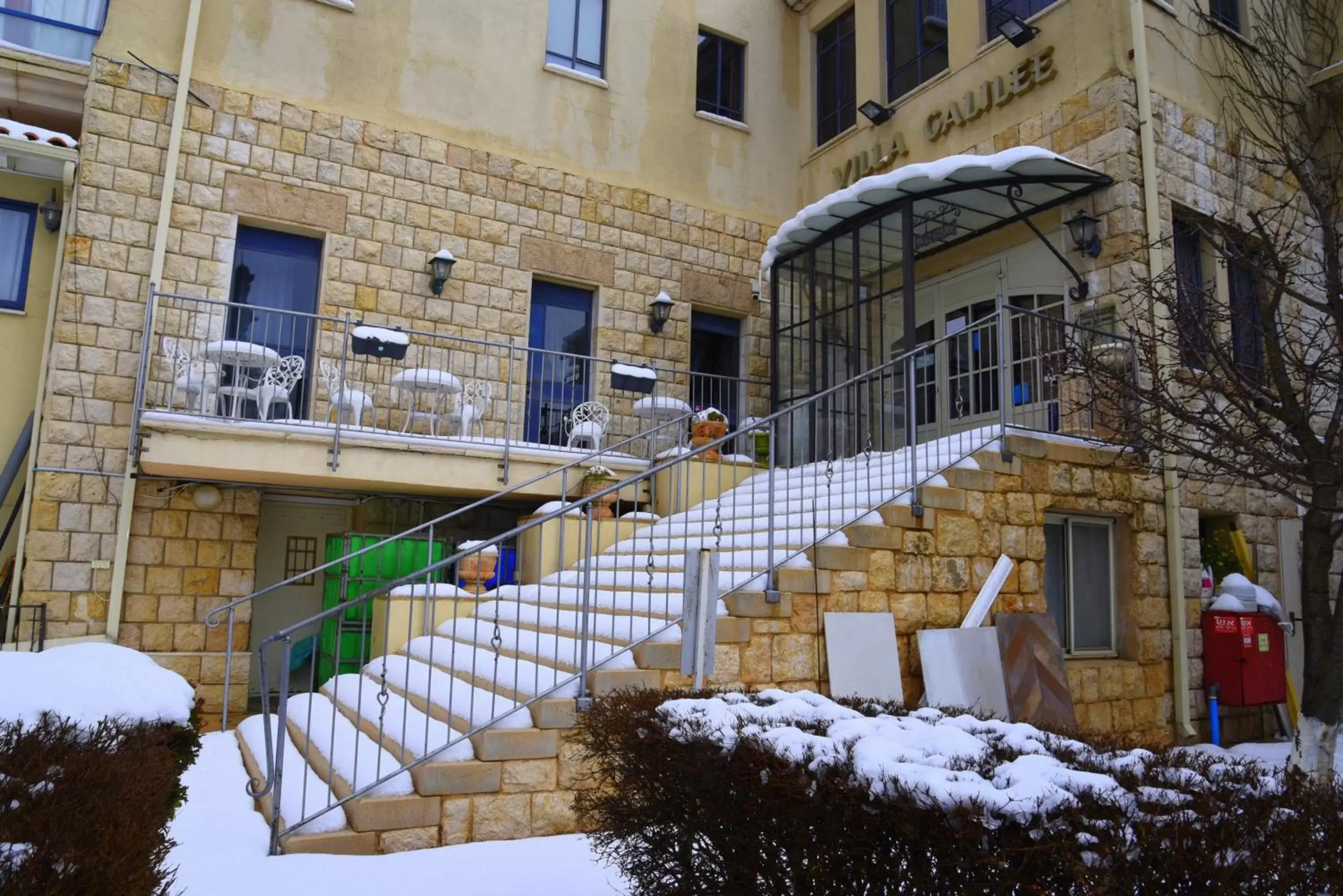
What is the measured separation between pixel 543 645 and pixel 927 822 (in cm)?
390

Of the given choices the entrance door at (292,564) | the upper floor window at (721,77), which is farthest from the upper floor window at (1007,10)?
the entrance door at (292,564)

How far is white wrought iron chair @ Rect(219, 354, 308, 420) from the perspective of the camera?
8.09 meters

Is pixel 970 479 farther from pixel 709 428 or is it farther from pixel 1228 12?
pixel 1228 12

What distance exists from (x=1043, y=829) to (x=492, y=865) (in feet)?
9.48

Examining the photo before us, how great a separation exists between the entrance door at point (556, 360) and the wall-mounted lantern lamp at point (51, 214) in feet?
14.8

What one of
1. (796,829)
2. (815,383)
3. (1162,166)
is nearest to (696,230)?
(815,383)

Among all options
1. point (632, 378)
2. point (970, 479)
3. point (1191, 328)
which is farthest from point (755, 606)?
point (632, 378)

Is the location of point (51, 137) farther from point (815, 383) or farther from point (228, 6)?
point (815, 383)

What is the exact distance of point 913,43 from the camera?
35.2ft

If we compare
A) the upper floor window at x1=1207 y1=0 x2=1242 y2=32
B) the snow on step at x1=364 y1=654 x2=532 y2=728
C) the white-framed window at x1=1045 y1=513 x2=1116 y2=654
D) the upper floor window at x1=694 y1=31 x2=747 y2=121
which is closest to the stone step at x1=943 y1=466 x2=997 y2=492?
the white-framed window at x1=1045 y1=513 x2=1116 y2=654

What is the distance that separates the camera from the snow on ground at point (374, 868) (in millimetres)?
3832

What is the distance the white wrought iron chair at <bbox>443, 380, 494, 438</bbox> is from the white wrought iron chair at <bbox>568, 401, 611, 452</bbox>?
0.88 metres

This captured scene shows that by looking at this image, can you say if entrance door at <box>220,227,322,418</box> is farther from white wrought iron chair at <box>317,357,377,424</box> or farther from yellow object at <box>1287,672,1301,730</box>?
yellow object at <box>1287,672,1301,730</box>

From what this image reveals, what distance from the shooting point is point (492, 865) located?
165 inches
